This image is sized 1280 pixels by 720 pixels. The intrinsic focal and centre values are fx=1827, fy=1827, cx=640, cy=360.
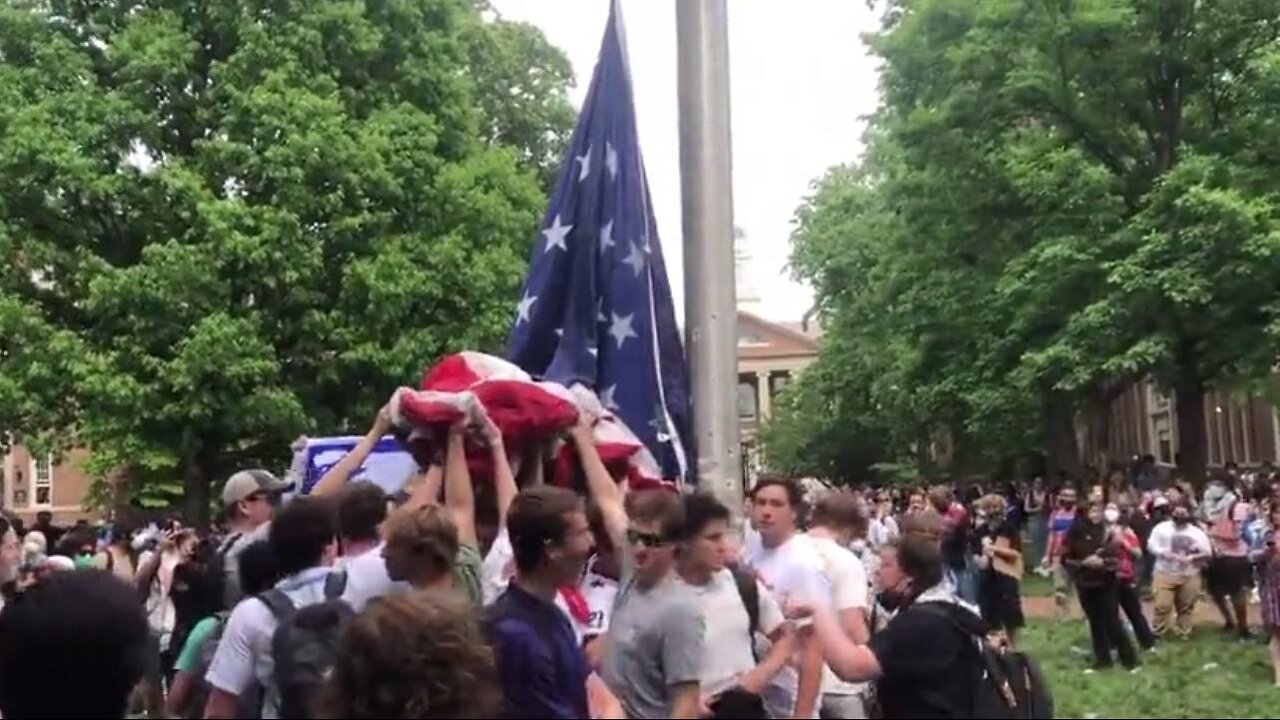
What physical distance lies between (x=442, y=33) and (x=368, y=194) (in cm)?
455

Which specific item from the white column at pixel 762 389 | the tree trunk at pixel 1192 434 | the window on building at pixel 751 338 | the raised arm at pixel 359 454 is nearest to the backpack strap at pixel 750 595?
the raised arm at pixel 359 454

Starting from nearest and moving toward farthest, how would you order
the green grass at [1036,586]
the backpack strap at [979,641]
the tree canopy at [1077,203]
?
the backpack strap at [979,641]
the green grass at [1036,586]
the tree canopy at [1077,203]

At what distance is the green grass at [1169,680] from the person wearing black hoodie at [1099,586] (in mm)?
234

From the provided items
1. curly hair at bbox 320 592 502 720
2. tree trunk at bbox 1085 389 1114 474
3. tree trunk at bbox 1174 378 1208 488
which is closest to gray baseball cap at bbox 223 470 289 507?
curly hair at bbox 320 592 502 720

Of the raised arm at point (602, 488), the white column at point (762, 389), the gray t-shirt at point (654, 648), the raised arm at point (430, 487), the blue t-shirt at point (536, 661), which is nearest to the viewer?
the blue t-shirt at point (536, 661)

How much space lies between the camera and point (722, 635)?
5871 mm

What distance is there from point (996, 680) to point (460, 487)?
6.73 feet

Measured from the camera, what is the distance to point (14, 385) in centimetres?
2892

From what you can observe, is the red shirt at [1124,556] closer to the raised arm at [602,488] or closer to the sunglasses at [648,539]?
the raised arm at [602,488]

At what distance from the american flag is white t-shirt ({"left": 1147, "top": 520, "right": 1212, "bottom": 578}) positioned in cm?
1104

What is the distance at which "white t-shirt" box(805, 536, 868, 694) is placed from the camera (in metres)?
7.29

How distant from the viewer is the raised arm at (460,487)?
21.7ft

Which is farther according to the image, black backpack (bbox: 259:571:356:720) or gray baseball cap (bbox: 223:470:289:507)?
gray baseball cap (bbox: 223:470:289:507)

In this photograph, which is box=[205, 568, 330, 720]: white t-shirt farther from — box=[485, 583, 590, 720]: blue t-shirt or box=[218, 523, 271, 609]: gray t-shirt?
box=[218, 523, 271, 609]: gray t-shirt
